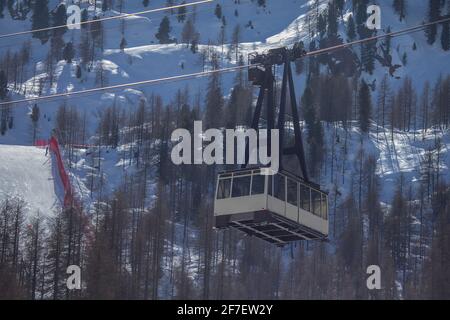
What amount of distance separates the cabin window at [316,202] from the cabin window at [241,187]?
110 inches

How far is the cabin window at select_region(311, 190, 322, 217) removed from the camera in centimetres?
5353

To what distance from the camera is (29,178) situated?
4043 inches

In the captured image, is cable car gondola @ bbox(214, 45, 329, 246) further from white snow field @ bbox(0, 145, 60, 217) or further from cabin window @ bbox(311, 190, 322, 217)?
white snow field @ bbox(0, 145, 60, 217)

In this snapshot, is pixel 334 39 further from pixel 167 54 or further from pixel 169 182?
pixel 169 182

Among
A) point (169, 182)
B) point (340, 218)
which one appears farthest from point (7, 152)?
point (340, 218)

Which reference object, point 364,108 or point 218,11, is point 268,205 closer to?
point 364,108

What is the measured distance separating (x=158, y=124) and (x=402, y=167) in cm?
2209

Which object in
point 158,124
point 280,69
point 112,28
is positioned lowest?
point 158,124

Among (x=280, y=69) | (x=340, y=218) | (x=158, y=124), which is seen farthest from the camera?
→ (x=280, y=69)

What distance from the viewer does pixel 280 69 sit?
456 ft

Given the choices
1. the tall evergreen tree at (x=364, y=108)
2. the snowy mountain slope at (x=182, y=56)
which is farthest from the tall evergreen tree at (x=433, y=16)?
the tall evergreen tree at (x=364, y=108)

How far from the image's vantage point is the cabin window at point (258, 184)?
51875mm

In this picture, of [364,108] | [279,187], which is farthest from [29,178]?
[279,187]

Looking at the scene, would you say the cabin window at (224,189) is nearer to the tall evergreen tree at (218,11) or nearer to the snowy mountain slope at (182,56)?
the snowy mountain slope at (182,56)
